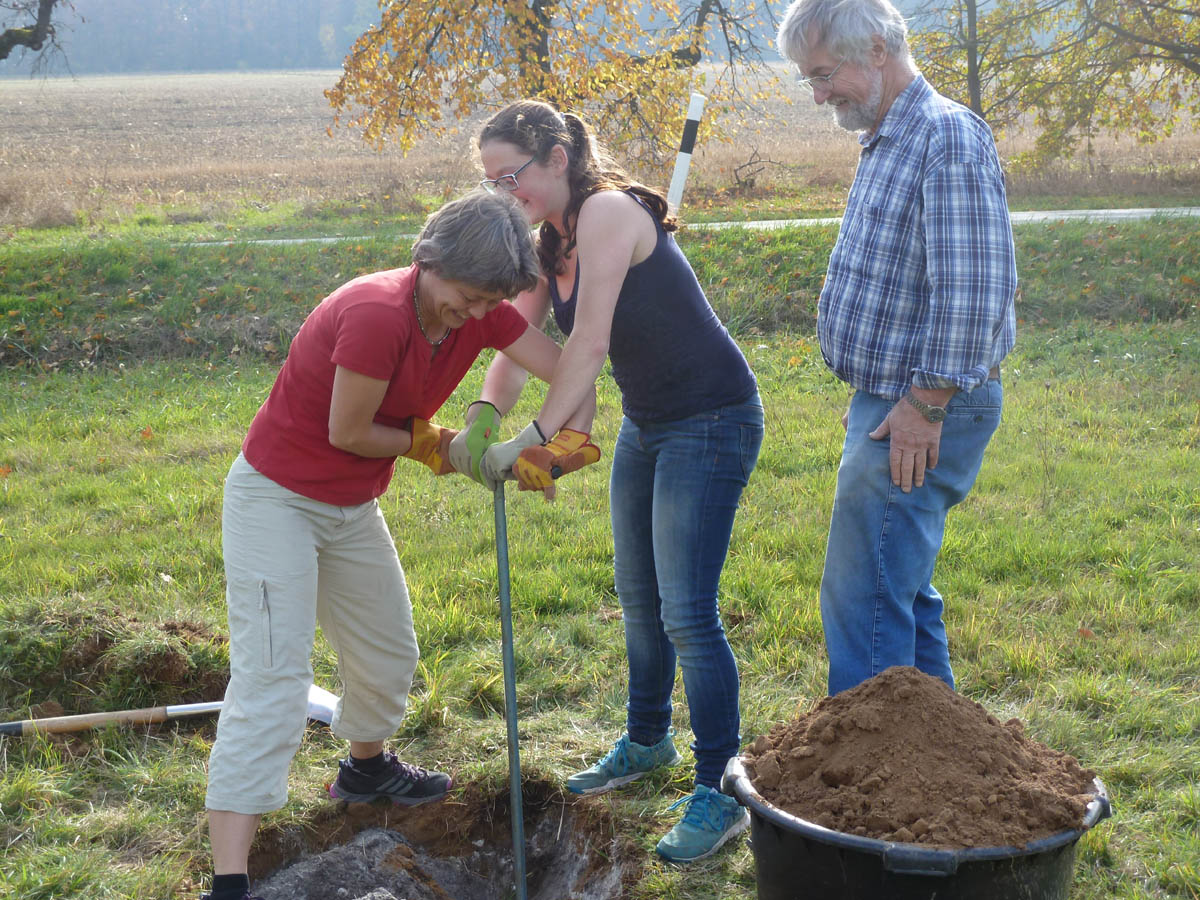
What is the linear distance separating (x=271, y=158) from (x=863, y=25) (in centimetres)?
2705

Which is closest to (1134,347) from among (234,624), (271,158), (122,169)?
(234,624)

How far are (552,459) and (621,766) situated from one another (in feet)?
3.71

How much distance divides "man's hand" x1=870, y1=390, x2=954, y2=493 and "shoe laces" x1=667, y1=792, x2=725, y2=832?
3.45 ft

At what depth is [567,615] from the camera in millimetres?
4410

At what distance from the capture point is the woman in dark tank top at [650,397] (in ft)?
8.63

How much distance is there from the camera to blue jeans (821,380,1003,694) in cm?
255

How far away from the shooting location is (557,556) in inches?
193

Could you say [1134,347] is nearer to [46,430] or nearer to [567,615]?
[567,615]

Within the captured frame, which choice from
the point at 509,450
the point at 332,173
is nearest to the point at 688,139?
the point at 509,450

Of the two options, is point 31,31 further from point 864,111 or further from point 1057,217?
point 864,111

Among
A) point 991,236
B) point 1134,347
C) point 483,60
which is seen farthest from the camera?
point 483,60

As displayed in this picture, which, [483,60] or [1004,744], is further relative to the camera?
[483,60]

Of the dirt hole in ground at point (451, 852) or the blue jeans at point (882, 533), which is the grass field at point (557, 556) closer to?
the dirt hole in ground at point (451, 852)

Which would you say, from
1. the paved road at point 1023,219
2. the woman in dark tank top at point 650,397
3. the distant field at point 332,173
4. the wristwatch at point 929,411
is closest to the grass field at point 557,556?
the woman in dark tank top at point 650,397
